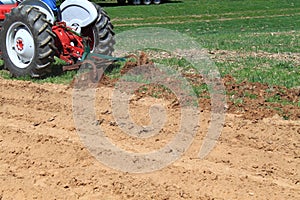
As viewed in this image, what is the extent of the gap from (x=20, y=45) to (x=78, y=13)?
1.17m

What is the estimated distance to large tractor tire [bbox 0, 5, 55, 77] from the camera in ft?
26.3

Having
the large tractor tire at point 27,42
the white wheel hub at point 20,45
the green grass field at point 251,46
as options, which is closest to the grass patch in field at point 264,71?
the green grass field at point 251,46

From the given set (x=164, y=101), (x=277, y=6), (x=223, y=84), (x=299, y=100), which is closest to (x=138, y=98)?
(x=164, y=101)

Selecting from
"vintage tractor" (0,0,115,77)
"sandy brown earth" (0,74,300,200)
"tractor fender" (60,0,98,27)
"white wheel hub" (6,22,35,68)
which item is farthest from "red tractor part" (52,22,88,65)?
"sandy brown earth" (0,74,300,200)

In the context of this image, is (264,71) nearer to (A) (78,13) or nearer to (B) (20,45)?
(A) (78,13)

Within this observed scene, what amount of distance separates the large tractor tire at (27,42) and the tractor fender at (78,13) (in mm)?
892

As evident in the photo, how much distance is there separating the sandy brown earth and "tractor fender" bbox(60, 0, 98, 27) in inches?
103

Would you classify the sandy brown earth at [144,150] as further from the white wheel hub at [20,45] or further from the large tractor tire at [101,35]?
the large tractor tire at [101,35]

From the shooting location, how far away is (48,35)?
8.02m

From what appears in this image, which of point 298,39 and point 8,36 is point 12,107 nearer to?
point 8,36

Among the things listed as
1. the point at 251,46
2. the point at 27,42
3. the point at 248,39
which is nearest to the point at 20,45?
the point at 27,42

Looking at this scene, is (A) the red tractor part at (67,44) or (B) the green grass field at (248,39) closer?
(A) the red tractor part at (67,44)

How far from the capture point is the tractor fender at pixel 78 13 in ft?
29.3

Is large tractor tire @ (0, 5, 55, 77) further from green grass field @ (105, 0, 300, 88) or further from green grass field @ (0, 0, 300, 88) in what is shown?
green grass field @ (105, 0, 300, 88)
